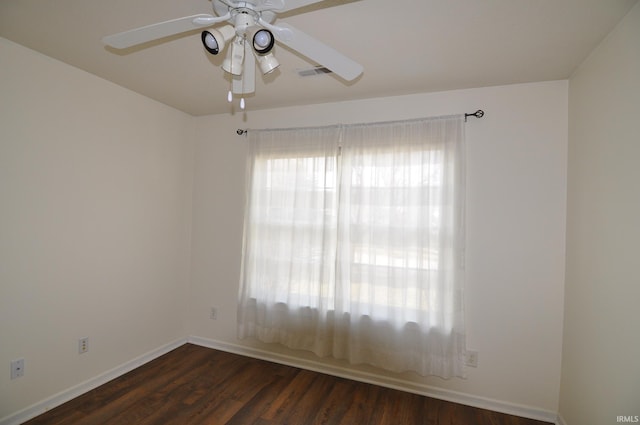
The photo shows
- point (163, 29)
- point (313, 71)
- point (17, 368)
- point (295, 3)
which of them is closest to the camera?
point (295, 3)

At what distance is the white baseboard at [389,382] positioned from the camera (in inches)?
88.2

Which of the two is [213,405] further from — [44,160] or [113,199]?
[44,160]

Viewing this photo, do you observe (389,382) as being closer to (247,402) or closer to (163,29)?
(247,402)

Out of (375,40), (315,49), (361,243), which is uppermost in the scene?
(375,40)

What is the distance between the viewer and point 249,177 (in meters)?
3.00

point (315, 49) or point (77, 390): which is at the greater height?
point (315, 49)

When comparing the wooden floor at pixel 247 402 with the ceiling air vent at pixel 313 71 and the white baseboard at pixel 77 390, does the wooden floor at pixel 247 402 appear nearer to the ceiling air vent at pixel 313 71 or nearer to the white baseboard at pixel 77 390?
the white baseboard at pixel 77 390

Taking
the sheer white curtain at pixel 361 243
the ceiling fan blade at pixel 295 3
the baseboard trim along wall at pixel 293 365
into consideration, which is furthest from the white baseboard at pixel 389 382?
the ceiling fan blade at pixel 295 3

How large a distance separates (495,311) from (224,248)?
2.63 metres

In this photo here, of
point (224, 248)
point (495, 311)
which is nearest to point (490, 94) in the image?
point (495, 311)

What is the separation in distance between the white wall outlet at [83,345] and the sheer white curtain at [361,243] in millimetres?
1238

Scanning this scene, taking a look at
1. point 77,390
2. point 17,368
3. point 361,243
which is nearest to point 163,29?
point 361,243

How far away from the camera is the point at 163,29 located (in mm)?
1200

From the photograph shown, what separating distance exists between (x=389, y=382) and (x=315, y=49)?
2.64 meters
